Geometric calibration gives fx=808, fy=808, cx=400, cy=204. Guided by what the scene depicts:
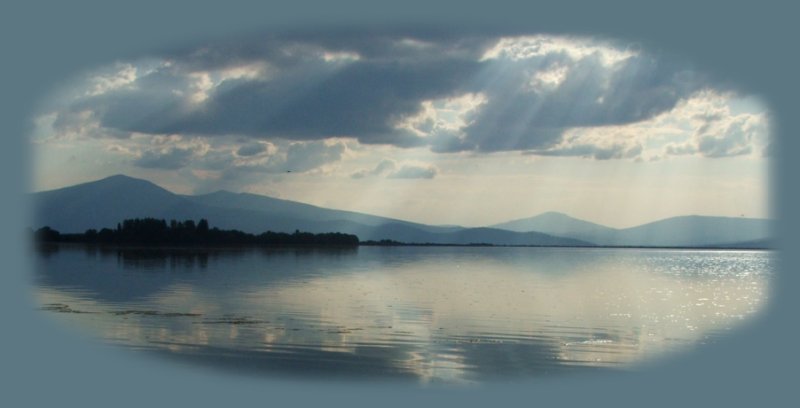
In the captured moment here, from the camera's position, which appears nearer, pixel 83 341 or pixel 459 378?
pixel 459 378

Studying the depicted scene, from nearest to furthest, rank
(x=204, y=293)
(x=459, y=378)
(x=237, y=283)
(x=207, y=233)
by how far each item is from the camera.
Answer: (x=459, y=378)
(x=204, y=293)
(x=237, y=283)
(x=207, y=233)

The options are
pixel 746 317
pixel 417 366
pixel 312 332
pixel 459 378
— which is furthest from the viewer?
pixel 746 317

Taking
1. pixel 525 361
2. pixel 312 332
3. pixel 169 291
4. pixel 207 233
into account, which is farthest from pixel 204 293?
pixel 207 233

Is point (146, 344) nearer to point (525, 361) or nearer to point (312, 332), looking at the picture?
point (312, 332)

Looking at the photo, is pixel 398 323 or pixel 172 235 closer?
pixel 398 323

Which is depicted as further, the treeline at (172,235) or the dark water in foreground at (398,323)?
the treeline at (172,235)

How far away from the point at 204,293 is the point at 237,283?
4.80 meters

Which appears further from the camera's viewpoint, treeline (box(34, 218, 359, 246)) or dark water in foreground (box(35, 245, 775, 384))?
treeline (box(34, 218, 359, 246))

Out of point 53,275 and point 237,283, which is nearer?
point 237,283

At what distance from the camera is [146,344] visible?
1352 centimetres

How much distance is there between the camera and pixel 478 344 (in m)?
14.3

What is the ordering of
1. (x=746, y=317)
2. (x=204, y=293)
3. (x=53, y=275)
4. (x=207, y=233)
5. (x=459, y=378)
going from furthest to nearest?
(x=207, y=233) → (x=53, y=275) → (x=204, y=293) → (x=746, y=317) → (x=459, y=378)

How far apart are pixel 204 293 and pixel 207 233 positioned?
191 feet

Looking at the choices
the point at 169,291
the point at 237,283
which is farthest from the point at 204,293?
the point at 237,283
